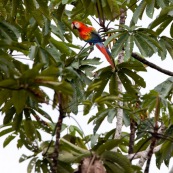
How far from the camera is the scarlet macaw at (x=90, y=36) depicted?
2.81 metres

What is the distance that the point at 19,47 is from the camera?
68.9 inches

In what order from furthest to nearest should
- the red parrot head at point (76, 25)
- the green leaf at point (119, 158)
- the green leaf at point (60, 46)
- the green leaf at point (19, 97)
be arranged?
the red parrot head at point (76, 25) < the green leaf at point (60, 46) < the green leaf at point (119, 158) < the green leaf at point (19, 97)

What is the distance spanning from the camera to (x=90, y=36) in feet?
9.57

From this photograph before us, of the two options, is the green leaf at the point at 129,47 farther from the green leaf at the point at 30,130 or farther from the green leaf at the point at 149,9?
the green leaf at the point at 30,130

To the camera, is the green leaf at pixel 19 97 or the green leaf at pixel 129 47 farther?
the green leaf at pixel 129 47

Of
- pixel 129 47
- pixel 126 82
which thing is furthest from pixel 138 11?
pixel 126 82

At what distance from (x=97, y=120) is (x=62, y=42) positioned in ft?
1.94

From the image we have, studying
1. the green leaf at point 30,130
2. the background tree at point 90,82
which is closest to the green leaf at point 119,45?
the background tree at point 90,82

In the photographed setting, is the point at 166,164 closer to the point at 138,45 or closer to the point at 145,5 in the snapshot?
the point at 138,45

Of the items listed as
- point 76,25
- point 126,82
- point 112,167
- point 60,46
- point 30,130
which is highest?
point 76,25

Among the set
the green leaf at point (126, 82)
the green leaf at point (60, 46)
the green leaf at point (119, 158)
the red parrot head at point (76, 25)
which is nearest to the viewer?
the green leaf at point (119, 158)

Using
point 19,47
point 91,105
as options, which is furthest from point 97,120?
point 19,47

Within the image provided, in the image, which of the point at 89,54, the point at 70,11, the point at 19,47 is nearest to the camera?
the point at 19,47

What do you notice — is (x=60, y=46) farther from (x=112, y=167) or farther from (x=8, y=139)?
Answer: (x=112, y=167)
